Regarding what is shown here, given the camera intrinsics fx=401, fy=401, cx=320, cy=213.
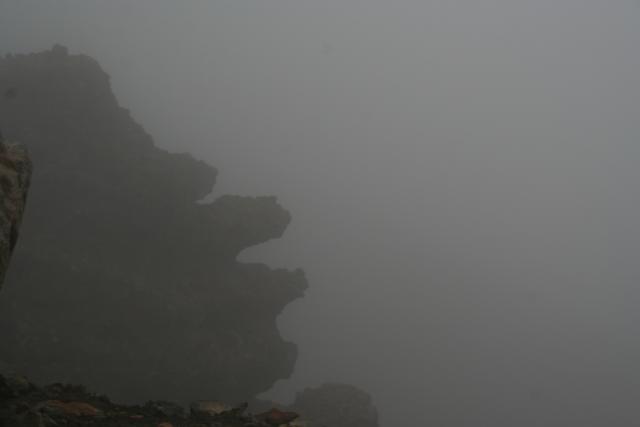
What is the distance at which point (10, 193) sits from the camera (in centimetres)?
773

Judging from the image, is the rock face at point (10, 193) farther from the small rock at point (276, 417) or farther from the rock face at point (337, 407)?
the rock face at point (337, 407)

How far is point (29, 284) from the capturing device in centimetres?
3381

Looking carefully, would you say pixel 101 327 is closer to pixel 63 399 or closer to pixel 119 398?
pixel 119 398

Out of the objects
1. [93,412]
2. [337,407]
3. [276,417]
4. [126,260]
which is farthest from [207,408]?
[337,407]

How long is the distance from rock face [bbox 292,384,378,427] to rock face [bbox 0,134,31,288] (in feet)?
132

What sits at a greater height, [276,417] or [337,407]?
[276,417]

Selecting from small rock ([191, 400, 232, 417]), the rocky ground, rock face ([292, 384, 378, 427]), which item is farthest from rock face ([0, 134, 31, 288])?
rock face ([292, 384, 378, 427])

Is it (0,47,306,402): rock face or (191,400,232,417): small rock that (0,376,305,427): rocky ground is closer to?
(191,400,232,417): small rock

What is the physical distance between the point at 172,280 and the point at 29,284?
453 inches

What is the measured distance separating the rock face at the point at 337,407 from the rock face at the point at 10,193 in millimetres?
40128

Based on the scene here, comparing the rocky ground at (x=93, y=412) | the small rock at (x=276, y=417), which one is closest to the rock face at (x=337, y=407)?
the small rock at (x=276, y=417)

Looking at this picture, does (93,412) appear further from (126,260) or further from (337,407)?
(337,407)

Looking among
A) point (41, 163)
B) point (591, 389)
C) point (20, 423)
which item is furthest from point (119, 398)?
point (591, 389)

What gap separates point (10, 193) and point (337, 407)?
42.7 m
